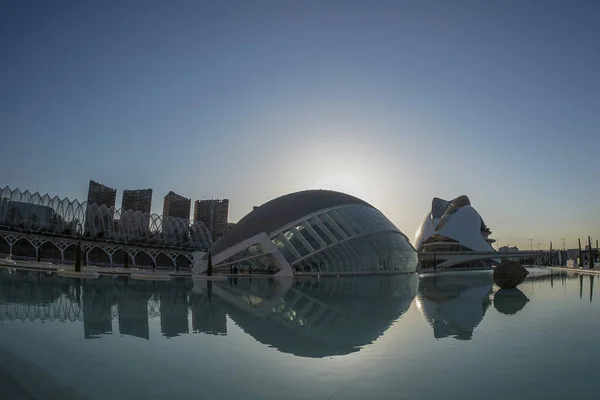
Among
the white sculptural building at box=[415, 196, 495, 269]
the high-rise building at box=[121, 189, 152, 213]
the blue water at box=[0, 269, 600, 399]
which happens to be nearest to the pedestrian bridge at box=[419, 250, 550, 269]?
the white sculptural building at box=[415, 196, 495, 269]

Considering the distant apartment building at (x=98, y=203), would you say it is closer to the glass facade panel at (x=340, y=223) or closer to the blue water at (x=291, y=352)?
the glass facade panel at (x=340, y=223)

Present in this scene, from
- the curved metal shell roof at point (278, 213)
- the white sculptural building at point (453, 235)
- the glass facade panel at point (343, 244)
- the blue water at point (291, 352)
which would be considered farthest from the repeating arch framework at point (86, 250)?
the white sculptural building at point (453, 235)

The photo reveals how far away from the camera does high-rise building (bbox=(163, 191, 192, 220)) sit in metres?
96.6

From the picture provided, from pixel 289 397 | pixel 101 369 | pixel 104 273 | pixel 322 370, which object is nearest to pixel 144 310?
pixel 101 369

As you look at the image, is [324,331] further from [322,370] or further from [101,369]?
[101,369]

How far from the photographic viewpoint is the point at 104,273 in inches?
1470

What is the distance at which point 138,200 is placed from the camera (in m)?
90.5

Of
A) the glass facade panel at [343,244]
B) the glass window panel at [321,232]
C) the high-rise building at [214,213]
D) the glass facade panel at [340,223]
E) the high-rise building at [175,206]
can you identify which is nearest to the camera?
the glass facade panel at [343,244]

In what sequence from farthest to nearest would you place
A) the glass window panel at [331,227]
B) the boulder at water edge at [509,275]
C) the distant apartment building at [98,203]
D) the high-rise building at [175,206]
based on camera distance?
1. the high-rise building at [175,206]
2. the distant apartment building at [98,203]
3. the glass window panel at [331,227]
4. the boulder at water edge at [509,275]

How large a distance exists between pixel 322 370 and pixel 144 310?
27.8 ft

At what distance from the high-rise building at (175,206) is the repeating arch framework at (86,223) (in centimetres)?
1938

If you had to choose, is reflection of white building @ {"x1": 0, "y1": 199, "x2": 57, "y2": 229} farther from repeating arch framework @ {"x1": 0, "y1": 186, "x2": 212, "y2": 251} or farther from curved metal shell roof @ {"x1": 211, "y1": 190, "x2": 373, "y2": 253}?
curved metal shell roof @ {"x1": 211, "y1": 190, "x2": 373, "y2": 253}

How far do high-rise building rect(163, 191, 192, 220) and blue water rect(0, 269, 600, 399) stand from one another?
3304 inches

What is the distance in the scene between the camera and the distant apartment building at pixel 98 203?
6609 cm
